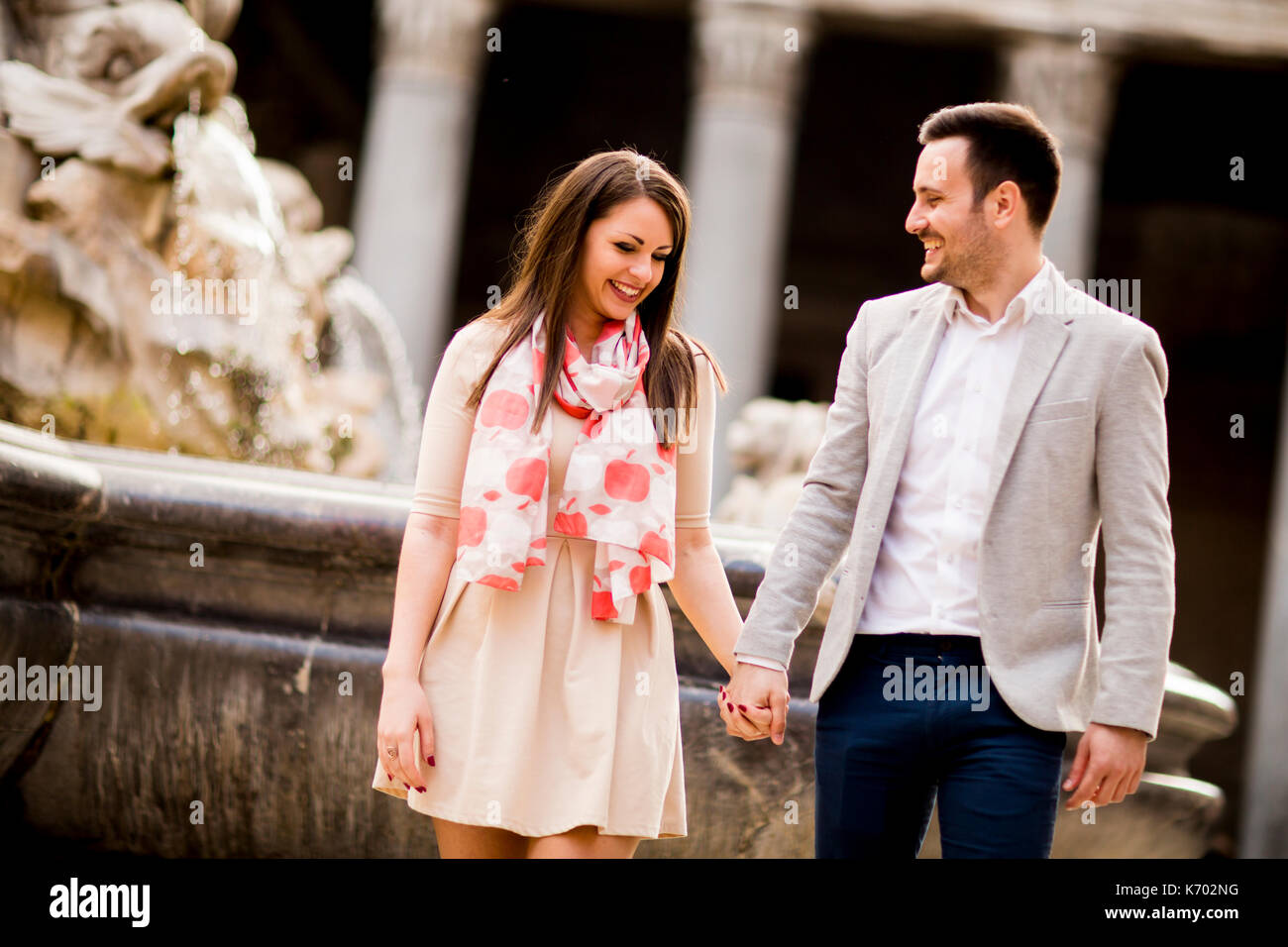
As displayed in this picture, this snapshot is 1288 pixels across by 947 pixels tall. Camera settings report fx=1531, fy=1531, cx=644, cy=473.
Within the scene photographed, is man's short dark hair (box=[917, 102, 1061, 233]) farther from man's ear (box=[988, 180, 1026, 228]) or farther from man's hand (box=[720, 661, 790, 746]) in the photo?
man's hand (box=[720, 661, 790, 746])

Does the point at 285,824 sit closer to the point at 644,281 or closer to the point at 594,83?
the point at 644,281

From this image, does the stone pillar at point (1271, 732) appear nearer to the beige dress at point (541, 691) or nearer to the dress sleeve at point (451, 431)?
the beige dress at point (541, 691)

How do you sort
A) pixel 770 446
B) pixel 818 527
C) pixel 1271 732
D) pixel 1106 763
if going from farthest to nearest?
pixel 1271 732 → pixel 770 446 → pixel 818 527 → pixel 1106 763

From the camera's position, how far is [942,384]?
2584 mm

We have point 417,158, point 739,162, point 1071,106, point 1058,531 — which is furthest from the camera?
point 1071,106

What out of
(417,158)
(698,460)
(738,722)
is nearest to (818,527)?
(698,460)

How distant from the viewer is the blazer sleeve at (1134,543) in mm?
2340

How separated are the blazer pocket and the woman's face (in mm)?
667

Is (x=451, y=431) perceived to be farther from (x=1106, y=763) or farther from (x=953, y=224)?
(x=1106, y=763)

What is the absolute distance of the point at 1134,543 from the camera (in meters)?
2.39

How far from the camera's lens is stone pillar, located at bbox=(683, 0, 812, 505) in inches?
603

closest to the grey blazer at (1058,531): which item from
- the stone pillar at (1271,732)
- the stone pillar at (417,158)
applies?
the stone pillar at (1271,732)

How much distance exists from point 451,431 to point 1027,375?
3.12 ft
